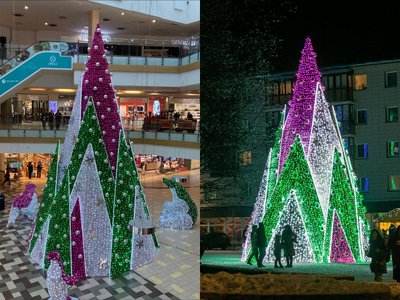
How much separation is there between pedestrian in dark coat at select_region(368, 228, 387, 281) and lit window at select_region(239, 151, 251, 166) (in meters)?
1.25

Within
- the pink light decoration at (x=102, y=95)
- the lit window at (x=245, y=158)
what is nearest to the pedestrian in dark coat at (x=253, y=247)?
the lit window at (x=245, y=158)

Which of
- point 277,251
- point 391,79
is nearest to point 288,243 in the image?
point 277,251

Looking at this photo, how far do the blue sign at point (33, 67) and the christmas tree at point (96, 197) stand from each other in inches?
251

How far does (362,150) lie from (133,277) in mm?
3615

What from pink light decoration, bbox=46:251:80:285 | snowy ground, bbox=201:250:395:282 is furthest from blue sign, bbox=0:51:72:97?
snowy ground, bbox=201:250:395:282

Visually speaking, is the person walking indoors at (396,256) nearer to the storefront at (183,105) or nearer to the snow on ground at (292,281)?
the snow on ground at (292,281)

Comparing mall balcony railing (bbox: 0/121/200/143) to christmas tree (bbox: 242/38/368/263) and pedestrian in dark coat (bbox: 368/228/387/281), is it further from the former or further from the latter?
pedestrian in dark coat (bbox: 368/228/387/281)

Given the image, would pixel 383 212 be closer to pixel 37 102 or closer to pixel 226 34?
pixel 226 34

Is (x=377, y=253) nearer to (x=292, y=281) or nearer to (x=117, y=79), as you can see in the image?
(x=292, y=281)

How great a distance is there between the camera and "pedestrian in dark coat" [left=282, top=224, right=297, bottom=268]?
3843mm

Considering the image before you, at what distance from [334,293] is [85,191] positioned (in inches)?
136

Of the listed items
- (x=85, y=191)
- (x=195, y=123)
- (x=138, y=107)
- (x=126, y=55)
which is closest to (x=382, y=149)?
(x=85, y=191)

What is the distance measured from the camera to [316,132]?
12.6 feet

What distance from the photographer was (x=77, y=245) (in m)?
5.66
